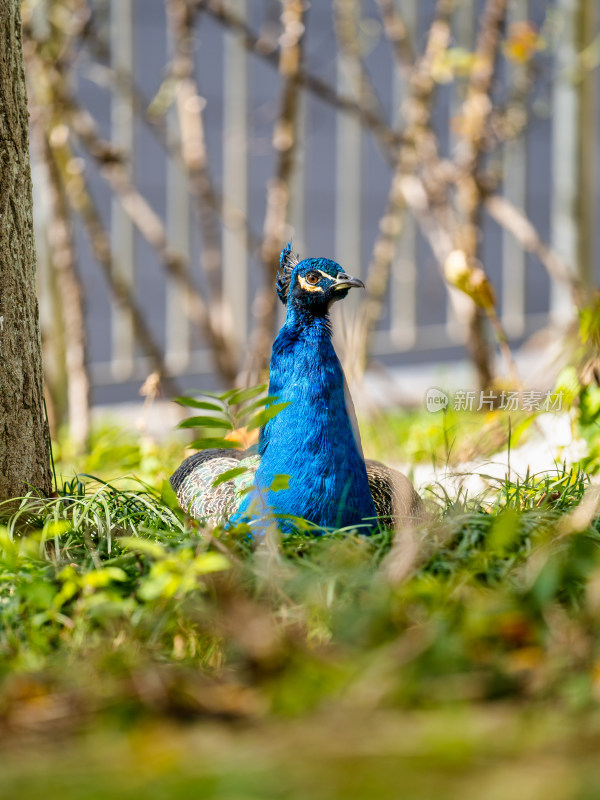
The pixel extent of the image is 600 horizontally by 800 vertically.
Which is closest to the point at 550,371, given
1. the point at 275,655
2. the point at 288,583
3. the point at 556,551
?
the point at 556,551

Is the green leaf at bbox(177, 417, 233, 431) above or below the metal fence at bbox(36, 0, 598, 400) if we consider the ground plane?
below

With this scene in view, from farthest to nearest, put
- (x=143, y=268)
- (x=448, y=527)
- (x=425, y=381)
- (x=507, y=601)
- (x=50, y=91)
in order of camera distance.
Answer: (x=425, y=381), (x=143, y=268), (x=50, y=91), (x=448, y=527), (x=507, y=601)

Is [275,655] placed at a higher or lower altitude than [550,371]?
lower

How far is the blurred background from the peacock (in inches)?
37.0

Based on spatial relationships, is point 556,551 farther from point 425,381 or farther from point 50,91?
point 425,381

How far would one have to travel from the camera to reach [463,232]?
4895 mm

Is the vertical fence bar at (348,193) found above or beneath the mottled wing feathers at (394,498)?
above

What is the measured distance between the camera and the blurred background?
14.3ft

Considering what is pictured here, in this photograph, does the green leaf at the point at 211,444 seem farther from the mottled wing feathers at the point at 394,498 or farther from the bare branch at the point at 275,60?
the bare branch at the point at 275,60

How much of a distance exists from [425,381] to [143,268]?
2235 millimetres

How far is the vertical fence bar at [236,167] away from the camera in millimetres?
6242

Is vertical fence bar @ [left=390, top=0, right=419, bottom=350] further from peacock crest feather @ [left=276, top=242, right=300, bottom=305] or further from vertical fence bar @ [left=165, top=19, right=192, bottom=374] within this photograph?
peacock crest feather @ [left=276, top=242, right=300, bottom=305]

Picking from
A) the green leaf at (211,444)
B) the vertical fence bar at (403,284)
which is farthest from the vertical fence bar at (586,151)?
the green leaf at (211,444)

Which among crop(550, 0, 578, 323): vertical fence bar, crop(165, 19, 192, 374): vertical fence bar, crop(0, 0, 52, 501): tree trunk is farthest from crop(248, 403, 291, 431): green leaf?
crop(165, 19, 192, 374): vertical fence bar
